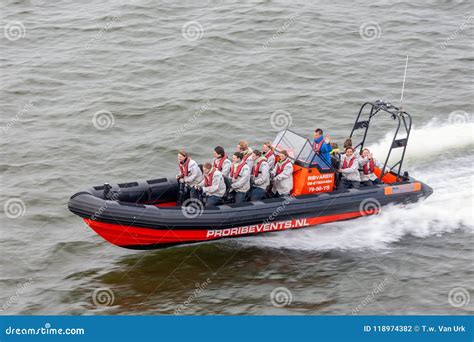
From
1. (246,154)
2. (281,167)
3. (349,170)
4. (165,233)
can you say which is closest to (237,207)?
(246,154)

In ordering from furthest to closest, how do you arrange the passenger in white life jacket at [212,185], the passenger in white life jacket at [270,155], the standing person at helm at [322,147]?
the standing person at helm at [322,147]
the passenger in white life jacket at [270,155]
the passenger in white life jacket at [212,185]

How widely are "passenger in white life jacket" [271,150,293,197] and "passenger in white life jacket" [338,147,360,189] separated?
1.12 m

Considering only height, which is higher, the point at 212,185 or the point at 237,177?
the point at 237,177

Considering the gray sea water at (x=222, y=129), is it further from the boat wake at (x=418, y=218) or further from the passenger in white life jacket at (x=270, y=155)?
the passenger in white life jacket at (x=270, y=155)

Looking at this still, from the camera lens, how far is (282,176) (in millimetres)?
13570

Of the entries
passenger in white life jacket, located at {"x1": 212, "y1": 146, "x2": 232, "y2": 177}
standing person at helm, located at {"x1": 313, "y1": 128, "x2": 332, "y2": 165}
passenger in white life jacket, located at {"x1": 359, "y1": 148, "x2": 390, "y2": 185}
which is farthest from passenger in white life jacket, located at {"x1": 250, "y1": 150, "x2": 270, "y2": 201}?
passenger in white life jacket, located at {"x1": 359, "y1": 148, "x2": 390, "y2": 185}

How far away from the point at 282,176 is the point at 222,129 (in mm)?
5231

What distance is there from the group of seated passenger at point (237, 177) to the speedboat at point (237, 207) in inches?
10.7

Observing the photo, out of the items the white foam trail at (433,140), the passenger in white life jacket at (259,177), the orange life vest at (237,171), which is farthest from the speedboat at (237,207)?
the white foam trail at (433,140)

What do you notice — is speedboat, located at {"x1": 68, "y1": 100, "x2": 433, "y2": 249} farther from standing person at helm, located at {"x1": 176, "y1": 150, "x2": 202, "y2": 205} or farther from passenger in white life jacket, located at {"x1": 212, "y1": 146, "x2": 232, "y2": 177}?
passenger in white life jacket, located at {"x1": 212, "y1": 146, "x2": 232, "y2": 177}

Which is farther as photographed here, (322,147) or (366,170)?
(366,170)

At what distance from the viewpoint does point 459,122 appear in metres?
18.7

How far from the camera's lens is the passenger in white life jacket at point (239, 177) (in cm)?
1337

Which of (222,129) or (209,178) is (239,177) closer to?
(209,178)
